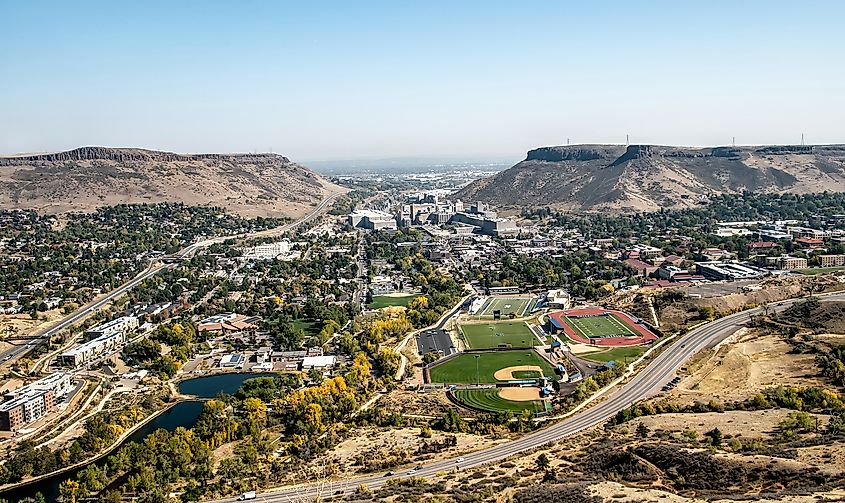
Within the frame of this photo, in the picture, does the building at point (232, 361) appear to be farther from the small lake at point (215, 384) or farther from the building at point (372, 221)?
the building at point (372, 221)

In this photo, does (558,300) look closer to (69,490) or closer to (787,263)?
(787,263)

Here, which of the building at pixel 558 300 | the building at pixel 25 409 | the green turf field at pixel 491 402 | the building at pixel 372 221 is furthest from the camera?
the building at pixel 372 221

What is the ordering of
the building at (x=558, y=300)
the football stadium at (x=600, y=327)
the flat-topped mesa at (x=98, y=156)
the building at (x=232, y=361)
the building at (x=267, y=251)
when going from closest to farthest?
the building at (x=232, y=361) < the football stadium at (x=600, y=327) < the building at (x=558, y=300) < the building at (x=267, y=251) < the flat-topped mesa at (x=98, y=156)

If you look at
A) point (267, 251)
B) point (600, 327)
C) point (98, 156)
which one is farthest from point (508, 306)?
point (98, 156)

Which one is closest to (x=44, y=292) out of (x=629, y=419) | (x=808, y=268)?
(x=629, y=419)

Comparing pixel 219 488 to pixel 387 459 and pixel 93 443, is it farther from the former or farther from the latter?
pixel 93 443

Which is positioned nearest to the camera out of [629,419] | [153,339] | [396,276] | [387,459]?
[387,459]

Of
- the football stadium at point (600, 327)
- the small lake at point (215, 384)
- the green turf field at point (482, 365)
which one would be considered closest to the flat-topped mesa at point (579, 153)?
the football stadium at point (600, 327)
